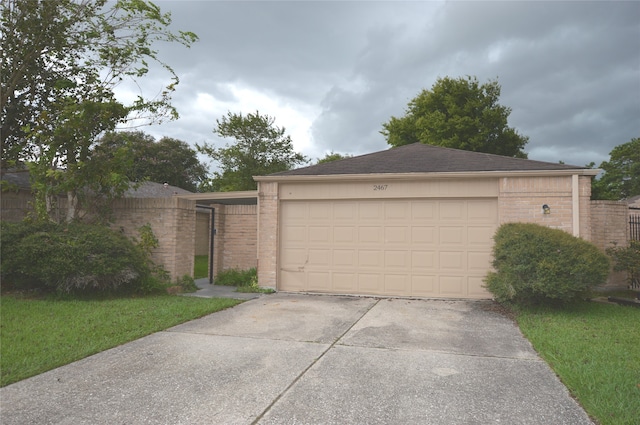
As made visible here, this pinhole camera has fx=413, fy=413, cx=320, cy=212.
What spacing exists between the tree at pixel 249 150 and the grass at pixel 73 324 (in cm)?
1992

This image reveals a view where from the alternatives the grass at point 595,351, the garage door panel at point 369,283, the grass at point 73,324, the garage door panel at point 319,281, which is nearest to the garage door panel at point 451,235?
the garage door panel at point 369,283

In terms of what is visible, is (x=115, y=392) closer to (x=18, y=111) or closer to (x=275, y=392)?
(x=275, y=392)

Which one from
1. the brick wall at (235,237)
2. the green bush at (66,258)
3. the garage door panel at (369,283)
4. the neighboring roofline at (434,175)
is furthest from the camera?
the brick wall at (235,237)

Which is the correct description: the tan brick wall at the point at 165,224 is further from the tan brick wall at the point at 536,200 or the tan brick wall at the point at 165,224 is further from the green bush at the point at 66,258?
the tan brick wall at the point at 536,200

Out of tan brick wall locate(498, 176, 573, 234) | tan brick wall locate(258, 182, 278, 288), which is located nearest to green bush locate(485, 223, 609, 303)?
tan brick wall locate(498, 176, 573, 234)

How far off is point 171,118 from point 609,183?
157 feet

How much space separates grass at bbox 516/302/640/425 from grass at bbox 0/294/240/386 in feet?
16.6

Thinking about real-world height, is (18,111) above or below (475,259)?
above

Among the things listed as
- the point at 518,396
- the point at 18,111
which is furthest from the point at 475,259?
the point at 18,111

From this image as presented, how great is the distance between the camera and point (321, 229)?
9500 mm

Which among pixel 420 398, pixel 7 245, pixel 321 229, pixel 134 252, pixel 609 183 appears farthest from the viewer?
pixel 609 183

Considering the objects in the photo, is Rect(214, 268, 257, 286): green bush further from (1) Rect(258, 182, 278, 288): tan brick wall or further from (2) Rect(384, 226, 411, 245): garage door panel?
(2) Rect(384, 226, 411, 245): garage door panel

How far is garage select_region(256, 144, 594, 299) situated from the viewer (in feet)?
27.7

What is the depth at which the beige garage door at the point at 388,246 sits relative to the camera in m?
8.67
